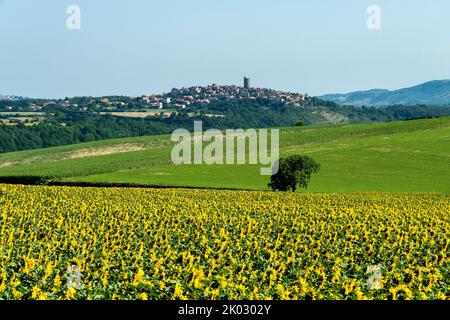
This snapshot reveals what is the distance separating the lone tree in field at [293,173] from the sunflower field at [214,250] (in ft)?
77.2

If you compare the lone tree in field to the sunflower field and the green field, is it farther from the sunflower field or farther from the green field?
the sunflower field

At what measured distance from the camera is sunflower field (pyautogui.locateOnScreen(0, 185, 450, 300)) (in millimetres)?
15273

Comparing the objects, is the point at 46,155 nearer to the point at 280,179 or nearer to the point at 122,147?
the point at 122,147

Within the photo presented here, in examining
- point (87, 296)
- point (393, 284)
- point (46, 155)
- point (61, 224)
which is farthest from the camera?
point (46, 155)

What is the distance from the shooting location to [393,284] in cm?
1692

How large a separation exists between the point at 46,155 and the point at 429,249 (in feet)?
377

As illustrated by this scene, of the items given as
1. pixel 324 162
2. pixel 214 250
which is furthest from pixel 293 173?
pixel 214 250

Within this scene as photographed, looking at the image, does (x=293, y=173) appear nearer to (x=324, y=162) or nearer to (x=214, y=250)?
(x=324, y=162)

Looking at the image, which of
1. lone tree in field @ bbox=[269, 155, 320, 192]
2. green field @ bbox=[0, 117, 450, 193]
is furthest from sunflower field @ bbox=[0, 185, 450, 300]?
green field @ bbox=[0, 117, 450, 193]

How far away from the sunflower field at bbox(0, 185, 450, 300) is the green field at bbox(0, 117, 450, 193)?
34.0m

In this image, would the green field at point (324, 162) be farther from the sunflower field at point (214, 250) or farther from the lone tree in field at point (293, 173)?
the sunflower field at point (214, 250)

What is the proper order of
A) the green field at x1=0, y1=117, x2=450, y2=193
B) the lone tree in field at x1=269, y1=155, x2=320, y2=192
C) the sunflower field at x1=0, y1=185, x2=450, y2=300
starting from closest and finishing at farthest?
the sunflower field at x1=0, y1=185, x2=450, y2=300 → the lone tree in field at x1=269, y1=155, x2=320, y2=192 → the green field at x1=0, y1=117, x2=450, y2=193

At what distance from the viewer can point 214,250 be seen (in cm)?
2281
